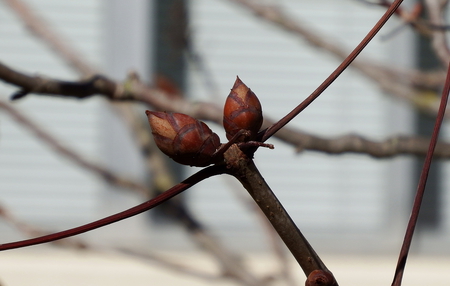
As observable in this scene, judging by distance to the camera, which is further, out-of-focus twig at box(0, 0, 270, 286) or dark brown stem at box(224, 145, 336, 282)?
out-of-focus twig at box(0, 0, 270, 286)

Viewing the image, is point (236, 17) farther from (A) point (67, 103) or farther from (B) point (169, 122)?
(B) point (169, 122)

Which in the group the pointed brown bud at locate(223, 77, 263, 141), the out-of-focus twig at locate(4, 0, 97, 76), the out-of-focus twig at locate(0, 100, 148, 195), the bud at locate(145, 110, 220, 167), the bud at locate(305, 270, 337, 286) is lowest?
the bud at locate(305, 270, 337, 286)

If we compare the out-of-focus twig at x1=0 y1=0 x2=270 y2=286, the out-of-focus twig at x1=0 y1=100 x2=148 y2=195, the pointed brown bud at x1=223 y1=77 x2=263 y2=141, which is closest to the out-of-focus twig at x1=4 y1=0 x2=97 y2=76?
the out-of-focus twig at x1=0 y1=0 x2=270 y2=286

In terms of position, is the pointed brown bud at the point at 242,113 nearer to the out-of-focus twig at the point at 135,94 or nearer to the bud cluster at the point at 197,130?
the bud cluster at the point at 197,130

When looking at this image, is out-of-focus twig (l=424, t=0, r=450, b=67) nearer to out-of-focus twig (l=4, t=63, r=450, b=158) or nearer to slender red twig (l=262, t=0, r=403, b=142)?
out-of-focus twig (l=4, t=63, r=450, b=158)

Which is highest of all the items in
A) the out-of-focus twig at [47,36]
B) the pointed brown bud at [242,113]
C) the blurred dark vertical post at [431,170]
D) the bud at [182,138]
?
the blurred dark vertical post at [431,170]

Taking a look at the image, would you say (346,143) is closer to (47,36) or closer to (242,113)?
(242,113)

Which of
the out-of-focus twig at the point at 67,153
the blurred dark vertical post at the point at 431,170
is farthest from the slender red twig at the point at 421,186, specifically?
the blurred dark vertical post at the point at 431,170

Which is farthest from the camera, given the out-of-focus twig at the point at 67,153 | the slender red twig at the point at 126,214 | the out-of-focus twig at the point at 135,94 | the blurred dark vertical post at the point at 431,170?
the blurred dark vertical post at the point at 431,170
